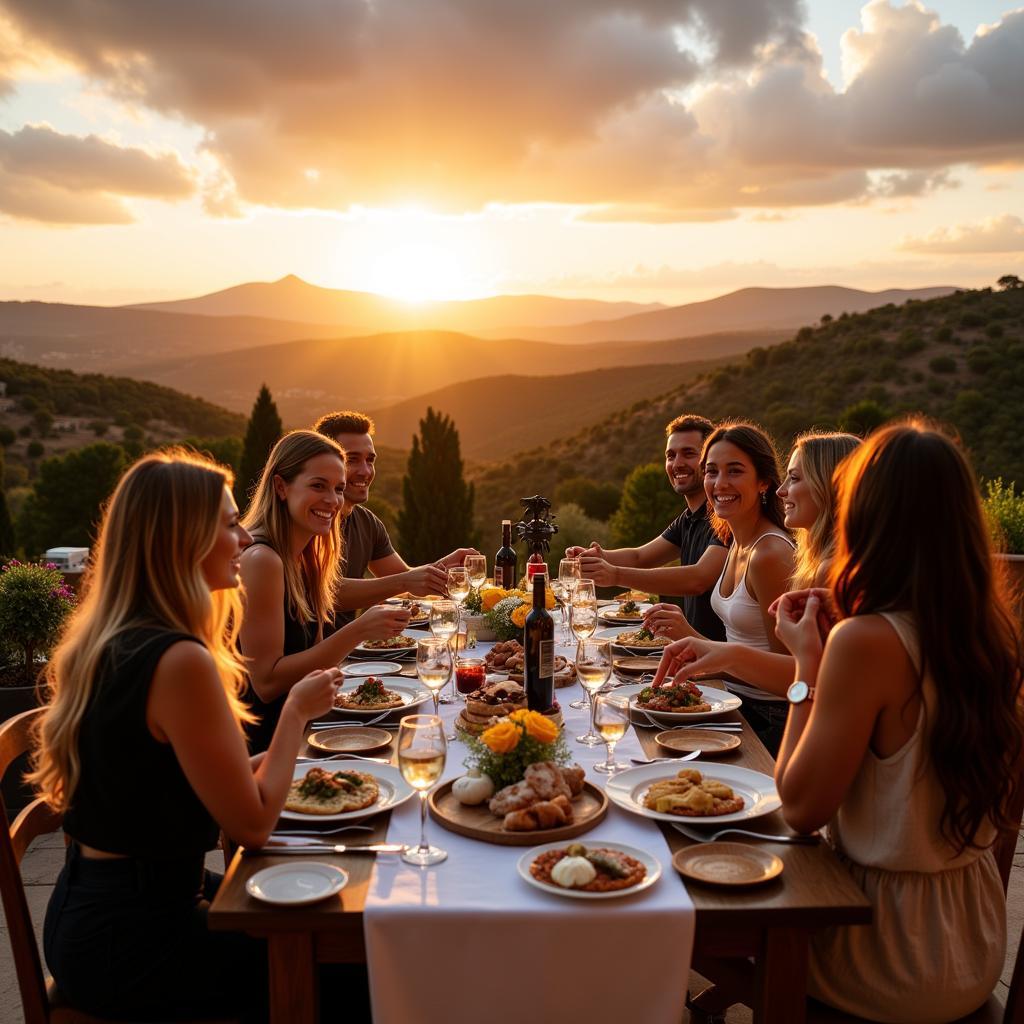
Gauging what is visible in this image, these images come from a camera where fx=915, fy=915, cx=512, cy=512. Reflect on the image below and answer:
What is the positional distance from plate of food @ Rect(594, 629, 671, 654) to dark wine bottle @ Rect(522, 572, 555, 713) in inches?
37.6

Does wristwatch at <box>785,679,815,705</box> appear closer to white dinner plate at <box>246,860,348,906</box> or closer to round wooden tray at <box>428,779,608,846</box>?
round wooden tray at <box>428,779,608,846</box>

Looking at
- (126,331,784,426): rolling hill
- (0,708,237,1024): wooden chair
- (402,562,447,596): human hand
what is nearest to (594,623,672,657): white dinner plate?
(402,562,447,596): human hand

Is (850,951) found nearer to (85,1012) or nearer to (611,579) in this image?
(85,1012)

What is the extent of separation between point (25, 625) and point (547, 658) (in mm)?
2988

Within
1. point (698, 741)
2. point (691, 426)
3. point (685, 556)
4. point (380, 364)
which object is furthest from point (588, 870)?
point (380, 364)

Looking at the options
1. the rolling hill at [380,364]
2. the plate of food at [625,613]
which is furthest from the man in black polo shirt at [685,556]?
the rolling hill at [380,364]

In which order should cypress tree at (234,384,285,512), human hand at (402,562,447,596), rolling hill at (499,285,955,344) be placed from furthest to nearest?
rolling hill at (499,285,955,344), cypress tree at (234,384,285,512), human hand at (402,562,447,596)

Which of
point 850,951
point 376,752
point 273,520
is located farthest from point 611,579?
point 850,951

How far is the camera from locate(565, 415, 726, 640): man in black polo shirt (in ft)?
14.2

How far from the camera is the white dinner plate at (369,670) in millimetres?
3218

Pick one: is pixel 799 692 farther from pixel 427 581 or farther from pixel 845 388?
pixel 845 388

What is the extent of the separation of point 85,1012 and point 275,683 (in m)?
1.26

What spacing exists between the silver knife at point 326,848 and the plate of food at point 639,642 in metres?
1.87

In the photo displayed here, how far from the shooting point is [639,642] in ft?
11.9
